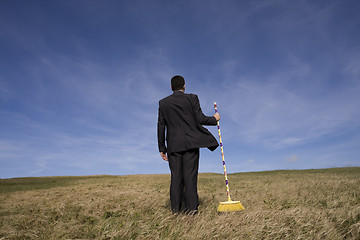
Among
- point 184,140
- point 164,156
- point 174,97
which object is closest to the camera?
point 184,140

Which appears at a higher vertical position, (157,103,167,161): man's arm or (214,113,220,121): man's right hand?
(214,113,220,121): man's right hand

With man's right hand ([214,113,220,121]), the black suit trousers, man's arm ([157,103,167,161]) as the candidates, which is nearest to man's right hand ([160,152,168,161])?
man's arm ([157,103,167,161])

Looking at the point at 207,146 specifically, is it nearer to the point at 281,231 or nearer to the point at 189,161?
the point at 189,161

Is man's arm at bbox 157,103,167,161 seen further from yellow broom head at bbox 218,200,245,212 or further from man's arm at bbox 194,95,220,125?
yellow broom head at bbox 218,200,245,212

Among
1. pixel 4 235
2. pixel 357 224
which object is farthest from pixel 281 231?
pixel 4 235

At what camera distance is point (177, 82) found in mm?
6066

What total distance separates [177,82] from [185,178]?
224 cm

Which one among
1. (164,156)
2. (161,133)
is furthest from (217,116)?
(164,156)

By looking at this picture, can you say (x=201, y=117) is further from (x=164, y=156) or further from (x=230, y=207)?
(x=230, y=207)

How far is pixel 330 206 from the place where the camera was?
21.6 ft

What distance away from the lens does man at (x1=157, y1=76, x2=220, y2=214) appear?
222 inches

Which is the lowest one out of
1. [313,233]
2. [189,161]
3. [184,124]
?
[313,233]

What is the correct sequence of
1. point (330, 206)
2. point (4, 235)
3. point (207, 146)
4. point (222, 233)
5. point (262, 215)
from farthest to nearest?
point (330, 206)
point (207, 146)
point (262, 215)
point (4, 235)
point (222, 233)

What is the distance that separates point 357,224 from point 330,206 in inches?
103
